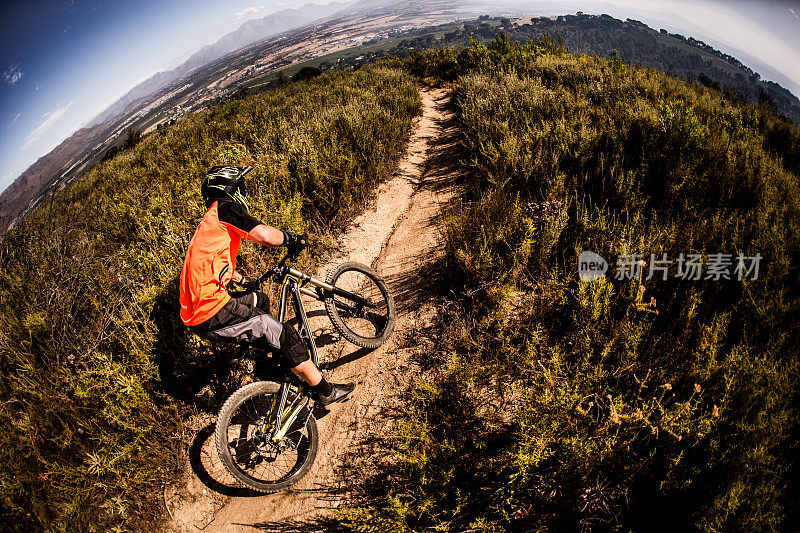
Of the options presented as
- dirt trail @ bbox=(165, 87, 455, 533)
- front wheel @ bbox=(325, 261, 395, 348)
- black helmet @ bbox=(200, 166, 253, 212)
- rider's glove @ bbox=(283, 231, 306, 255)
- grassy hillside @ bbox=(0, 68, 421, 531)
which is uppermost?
black helmet @ bbox=(200, 166, 253, 212)

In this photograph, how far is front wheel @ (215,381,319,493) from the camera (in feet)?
9.10

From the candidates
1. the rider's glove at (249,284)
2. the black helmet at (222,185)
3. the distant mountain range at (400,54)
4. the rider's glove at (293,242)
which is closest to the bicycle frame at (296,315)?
the rider's glove at (249,284)

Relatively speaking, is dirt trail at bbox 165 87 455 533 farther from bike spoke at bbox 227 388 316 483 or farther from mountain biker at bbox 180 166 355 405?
mountain biker at bbox 180 166 355 405

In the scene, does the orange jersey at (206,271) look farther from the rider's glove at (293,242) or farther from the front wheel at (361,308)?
the front wheel at (361,308)

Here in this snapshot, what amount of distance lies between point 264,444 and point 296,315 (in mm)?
1215

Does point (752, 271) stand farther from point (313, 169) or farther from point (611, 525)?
point (313, 169)

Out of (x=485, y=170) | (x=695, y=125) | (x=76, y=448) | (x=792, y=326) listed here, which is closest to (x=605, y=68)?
(x=695, y=125)

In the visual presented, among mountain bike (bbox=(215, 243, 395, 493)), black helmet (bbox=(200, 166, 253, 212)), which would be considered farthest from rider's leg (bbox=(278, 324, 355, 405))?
black helmet (bbox=(200, 166, 253, 212))

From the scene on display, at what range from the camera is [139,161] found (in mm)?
12492

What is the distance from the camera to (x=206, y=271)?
8.24 feet

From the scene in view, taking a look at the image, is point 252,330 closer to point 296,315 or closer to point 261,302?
point 261,302

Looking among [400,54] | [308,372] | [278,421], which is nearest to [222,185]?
[308,372]

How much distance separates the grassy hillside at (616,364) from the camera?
86.9 inches

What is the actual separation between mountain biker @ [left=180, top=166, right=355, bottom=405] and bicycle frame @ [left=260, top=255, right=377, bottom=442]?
22 centimetres
